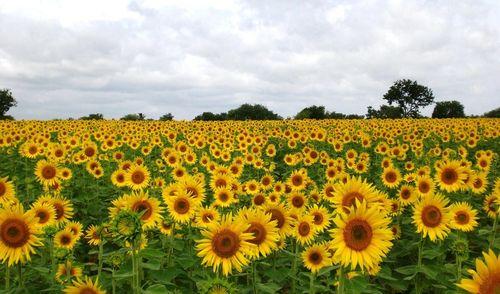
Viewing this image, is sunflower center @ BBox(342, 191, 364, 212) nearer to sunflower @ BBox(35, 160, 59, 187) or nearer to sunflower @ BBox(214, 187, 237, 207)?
sunflower @ BBox(214, 187, 237, 207)

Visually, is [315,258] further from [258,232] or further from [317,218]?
[258,232]

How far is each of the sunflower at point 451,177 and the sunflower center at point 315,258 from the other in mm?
4057

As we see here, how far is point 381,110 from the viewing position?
82.4 m

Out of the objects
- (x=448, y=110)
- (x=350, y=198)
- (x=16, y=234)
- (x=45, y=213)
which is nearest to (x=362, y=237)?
(x=350, y=198)

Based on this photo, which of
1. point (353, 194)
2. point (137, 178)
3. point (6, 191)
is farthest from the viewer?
point (137, 178)

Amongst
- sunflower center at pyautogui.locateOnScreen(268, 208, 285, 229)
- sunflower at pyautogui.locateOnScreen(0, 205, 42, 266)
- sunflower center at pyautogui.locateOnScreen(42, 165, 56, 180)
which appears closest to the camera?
sunflower at pyautogui.locateOnScreen(0, 205, 42, 266)

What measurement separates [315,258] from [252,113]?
76.2m

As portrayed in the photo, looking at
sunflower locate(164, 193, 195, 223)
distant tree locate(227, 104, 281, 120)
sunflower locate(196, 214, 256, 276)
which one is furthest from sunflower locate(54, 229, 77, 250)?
distant tree locate(227, 104, 281, 120)

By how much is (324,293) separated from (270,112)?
3121 inches

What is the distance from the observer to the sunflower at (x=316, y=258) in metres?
5.85

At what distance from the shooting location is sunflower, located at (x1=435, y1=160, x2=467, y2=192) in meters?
8.86

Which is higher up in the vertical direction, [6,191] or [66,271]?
[6,191]

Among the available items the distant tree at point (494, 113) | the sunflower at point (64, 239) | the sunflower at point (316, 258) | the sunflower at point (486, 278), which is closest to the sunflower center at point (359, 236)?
the sunflower at point (486, 278)

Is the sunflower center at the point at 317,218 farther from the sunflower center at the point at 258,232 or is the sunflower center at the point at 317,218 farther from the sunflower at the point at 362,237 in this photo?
the sunflower at the point at 362,237
